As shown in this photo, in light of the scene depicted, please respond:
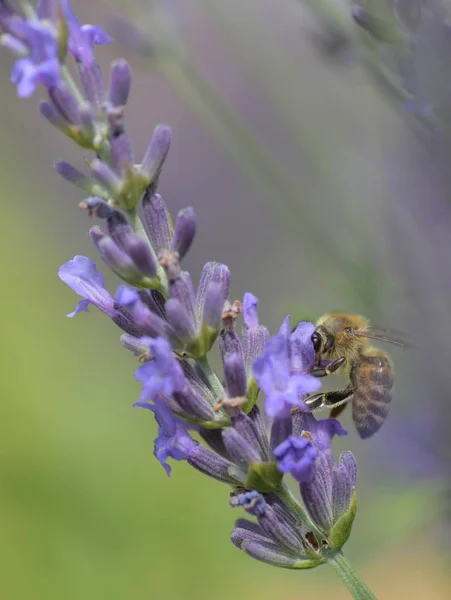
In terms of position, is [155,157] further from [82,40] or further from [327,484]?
[327,484]

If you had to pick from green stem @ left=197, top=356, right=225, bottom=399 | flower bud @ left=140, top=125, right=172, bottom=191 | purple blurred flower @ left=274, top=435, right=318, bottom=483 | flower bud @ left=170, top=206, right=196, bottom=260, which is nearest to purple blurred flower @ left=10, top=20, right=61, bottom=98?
flower bud @ left=140, top=125, right=172, bottom=191

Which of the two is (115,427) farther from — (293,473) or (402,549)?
(293,473)

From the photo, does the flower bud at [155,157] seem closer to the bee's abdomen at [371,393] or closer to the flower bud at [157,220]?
the flower bud at [157,220]

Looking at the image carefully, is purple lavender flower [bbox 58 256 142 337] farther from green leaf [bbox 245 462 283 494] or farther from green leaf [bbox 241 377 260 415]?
green leaf [bbox 245 462 283 494]

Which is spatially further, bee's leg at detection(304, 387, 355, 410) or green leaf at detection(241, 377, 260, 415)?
bee's leg at detection(304, 387, 355, 410)

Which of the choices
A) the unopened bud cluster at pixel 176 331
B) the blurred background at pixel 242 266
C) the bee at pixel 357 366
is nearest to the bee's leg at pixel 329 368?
the bee at pixel 357 366

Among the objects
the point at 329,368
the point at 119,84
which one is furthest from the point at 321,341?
the point at 119,84
